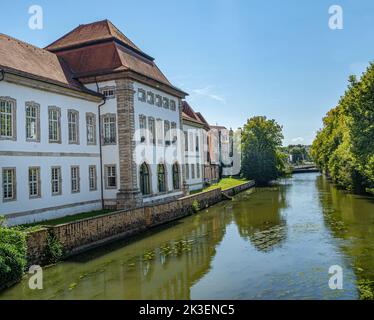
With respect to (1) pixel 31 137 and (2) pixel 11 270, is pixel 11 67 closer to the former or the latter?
(1) pixel 31 137

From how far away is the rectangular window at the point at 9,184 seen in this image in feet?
57.6

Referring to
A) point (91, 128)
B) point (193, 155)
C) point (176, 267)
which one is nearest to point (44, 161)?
point (91, 128)

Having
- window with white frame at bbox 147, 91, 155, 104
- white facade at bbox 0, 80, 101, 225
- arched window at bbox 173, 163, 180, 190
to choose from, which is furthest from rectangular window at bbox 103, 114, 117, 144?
arched window at bbox 173, 163, 180, 190

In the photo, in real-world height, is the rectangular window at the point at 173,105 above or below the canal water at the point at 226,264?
above

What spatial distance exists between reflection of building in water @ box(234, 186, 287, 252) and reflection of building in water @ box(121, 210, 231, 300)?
1704 millimetres

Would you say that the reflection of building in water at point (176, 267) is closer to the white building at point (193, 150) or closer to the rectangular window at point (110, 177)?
the rectangular window at point (110, 177)

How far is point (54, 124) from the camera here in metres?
20.8

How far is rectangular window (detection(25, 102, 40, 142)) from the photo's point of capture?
19016 millimetres

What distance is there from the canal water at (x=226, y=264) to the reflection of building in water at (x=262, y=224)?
5cm

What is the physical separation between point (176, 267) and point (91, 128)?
11.9 m

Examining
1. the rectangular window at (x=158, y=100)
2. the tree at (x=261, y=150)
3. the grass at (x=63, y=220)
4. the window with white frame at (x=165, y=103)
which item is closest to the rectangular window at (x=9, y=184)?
the grass at (x=63, y=220)

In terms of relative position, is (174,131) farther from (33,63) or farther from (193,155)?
(33,63)

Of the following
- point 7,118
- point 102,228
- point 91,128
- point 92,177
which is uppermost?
point 91,128
